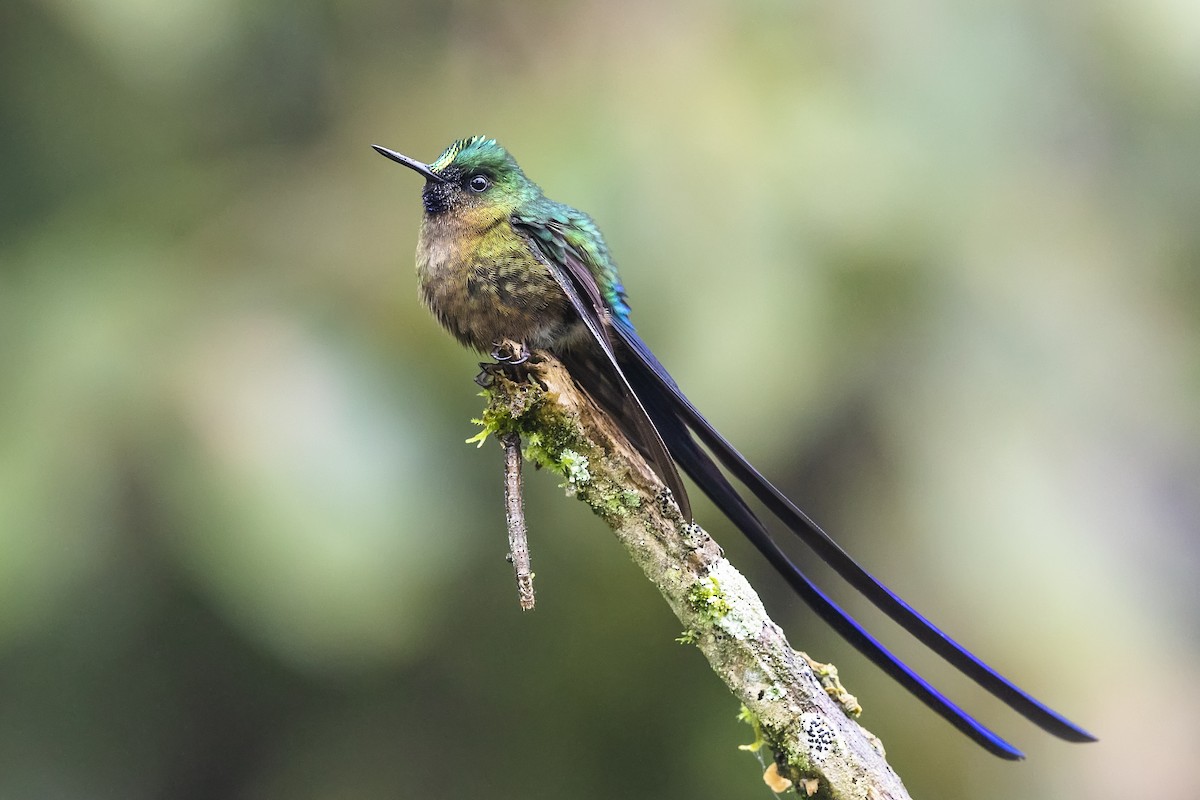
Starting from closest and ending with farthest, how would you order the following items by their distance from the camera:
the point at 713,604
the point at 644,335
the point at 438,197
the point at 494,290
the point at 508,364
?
the point at 713,604 → the point at 508,364 → the point at 494,290 → the point at 438,197 → the point at 644,335

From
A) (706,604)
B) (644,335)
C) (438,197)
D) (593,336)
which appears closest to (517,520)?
(706,604)

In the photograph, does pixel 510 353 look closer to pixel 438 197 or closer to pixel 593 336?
pixel 593 336

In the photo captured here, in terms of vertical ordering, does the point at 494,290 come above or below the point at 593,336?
above

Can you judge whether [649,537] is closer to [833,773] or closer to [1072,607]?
[833,773]

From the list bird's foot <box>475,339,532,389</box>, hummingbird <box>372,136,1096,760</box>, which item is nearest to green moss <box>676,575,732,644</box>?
hummingbird <box>372,136,1096,760</box>

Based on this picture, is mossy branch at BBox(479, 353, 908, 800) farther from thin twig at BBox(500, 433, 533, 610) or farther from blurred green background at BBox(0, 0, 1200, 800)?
blurred green background at BBox(0, 0, 1200, 800)

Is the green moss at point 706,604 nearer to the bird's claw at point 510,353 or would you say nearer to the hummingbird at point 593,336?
the hummingbird at point 593,336

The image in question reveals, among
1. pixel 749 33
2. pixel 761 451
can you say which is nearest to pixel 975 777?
pixel 761 451
